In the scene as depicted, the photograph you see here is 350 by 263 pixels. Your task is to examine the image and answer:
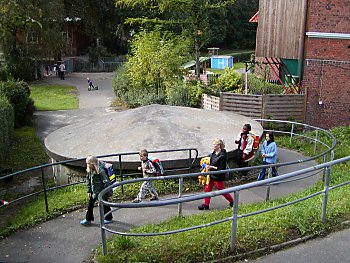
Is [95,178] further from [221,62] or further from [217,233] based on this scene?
[221,62]

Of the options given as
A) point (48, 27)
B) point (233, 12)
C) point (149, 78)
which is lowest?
point (149, 78)

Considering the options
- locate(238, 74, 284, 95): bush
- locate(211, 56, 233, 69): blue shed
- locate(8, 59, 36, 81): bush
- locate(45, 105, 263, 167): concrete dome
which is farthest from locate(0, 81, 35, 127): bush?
locate(211, 56, 233, 69): blue shed

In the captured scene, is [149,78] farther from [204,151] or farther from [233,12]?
[233,12]

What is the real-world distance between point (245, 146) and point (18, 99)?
1236 centimetres

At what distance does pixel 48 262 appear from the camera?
584 centimetres

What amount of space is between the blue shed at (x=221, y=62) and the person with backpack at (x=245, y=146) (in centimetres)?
3342

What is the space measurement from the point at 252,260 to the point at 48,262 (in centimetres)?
286

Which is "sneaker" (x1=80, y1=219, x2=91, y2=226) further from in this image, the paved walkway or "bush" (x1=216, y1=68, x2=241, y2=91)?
"bush" (x1=216, y1=68, x2=241, y2=91)

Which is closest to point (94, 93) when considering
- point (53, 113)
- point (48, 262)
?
point (53, 113)

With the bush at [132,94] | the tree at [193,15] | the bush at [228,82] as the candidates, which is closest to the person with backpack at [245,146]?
the bush at [228,82]

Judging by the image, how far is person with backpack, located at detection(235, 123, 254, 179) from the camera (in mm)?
9930

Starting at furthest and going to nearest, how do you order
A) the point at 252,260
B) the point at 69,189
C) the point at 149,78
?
the point at 149,78 → the point at 69,189 → the point at 252,260

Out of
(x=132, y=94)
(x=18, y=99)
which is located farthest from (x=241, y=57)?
(x=18, y=99)

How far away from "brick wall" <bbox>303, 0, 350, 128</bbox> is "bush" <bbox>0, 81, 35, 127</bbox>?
482 inches
